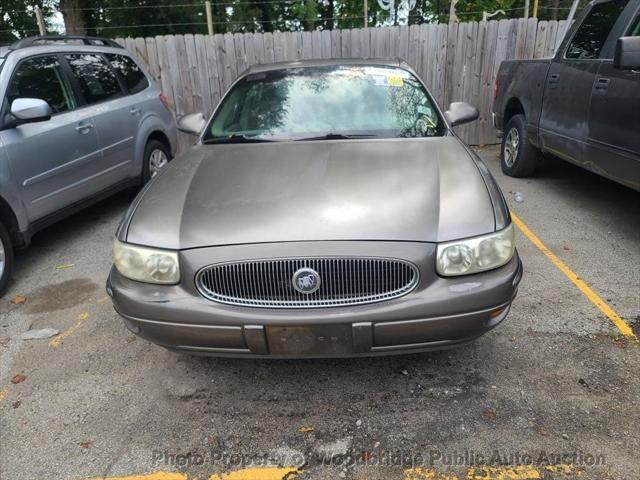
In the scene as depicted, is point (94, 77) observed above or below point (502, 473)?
above

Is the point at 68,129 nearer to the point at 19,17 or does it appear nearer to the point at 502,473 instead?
the point at 502,473

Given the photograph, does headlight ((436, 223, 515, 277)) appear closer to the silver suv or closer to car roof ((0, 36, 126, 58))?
the silver suv

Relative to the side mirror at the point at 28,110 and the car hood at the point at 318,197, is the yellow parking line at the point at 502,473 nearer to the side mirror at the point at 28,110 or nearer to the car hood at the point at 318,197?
the car hood at the point at 318,197

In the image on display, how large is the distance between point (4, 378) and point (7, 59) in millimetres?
2709

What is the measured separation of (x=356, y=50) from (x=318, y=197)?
246 inches

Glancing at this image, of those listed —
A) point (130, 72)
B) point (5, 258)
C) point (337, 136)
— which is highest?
point (130, 72)

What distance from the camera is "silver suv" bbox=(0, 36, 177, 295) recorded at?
12.8 feet

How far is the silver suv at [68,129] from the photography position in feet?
12.8

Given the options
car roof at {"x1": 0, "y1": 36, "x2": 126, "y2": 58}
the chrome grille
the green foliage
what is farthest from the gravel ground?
the green foliage

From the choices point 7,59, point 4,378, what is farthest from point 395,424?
point 7,59

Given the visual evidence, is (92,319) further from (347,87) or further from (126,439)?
(347,87)

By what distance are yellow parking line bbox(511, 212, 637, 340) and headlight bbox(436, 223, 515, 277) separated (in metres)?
1.39

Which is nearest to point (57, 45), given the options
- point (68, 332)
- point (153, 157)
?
point (153, 157)

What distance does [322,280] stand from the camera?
2176 millimetres
